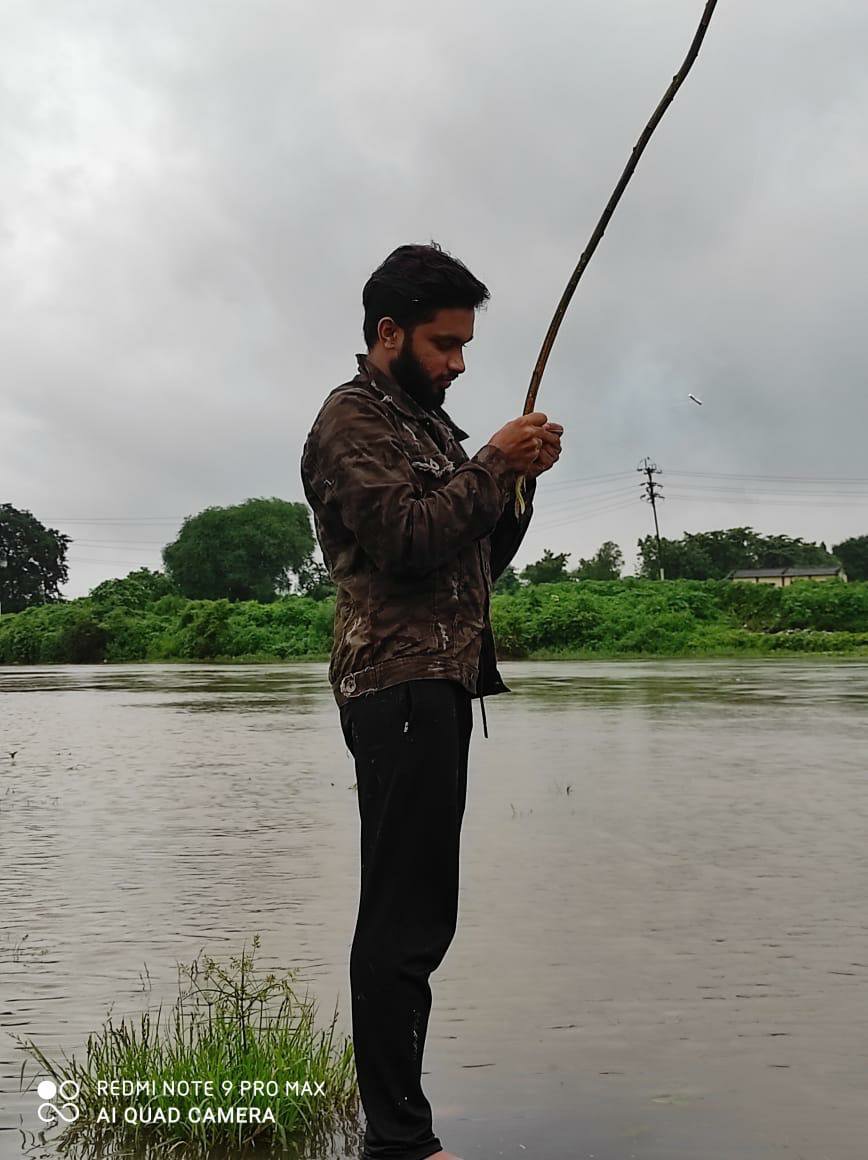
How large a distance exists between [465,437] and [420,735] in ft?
2.66

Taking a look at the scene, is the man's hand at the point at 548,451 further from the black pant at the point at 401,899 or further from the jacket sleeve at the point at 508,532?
the black pant at the point at 401,899

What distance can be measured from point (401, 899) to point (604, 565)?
8571 cm

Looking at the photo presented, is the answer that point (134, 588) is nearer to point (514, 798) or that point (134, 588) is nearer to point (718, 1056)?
point (514, 798)

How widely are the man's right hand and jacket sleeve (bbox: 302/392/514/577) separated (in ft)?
0.07

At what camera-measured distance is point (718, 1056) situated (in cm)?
414

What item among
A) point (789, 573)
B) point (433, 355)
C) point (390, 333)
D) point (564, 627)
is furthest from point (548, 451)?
point (789, 573)

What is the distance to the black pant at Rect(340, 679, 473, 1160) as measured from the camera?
3.03 m

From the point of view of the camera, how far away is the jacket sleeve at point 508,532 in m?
3.43

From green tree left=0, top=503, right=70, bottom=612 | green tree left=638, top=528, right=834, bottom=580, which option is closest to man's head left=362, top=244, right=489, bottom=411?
green tree left=638, top=528, right=834, bottom=580

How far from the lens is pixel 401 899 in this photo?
3.06m

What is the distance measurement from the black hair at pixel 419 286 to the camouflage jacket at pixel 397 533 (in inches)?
5.9

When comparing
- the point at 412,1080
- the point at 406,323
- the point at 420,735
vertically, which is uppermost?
the point at 406,323

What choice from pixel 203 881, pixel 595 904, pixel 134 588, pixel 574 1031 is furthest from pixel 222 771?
pixel 134 588

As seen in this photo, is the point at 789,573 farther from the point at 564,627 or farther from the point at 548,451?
the point at 548,451
